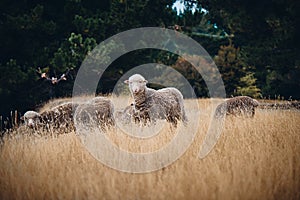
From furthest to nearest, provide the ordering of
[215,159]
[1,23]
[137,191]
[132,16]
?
[132,16] → [1,23] → [215,159] → [137,191]

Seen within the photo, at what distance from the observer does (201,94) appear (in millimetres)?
20719

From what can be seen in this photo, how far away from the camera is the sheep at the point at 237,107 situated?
7746mm

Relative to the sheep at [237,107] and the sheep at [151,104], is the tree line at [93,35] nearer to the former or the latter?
the sheep at [237,107]

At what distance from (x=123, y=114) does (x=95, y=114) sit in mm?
759

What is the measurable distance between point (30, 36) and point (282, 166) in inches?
397

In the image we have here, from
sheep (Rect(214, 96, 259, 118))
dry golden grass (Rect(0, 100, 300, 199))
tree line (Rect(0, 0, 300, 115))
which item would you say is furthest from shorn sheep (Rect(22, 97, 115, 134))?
tree line (Rect(0, 0, 300, 115))

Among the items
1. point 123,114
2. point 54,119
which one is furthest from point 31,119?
point 123,114

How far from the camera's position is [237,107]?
7910mm

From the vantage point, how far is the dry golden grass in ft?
10.0

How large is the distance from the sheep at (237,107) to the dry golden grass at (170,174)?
8.66 feet

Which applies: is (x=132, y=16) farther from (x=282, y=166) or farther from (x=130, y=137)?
(x=282, y=166)

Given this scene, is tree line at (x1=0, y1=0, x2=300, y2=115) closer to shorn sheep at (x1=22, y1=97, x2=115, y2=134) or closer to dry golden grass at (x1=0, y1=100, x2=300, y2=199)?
shorn sheep at (x1=22, y1=97, x2=115, y2=134)

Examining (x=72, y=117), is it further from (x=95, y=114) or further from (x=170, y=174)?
Result: (x=170, y=174)

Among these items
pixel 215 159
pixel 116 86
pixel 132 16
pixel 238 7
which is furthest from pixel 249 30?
pixel 215 159
